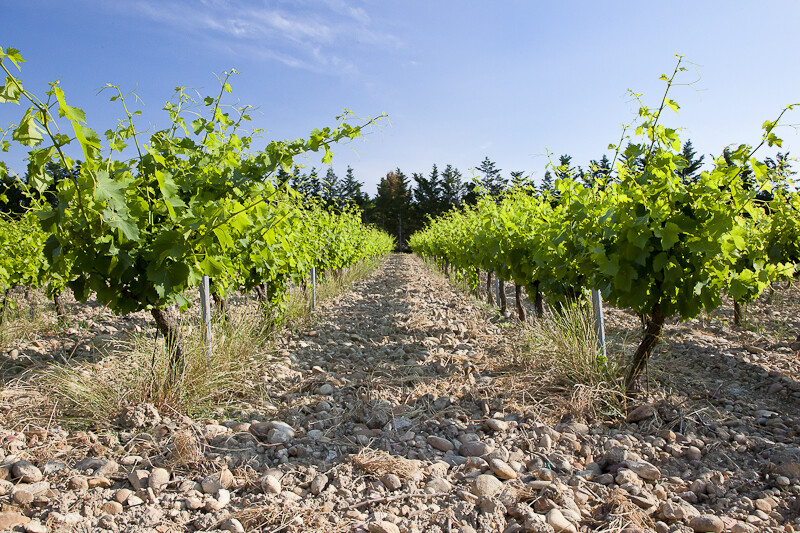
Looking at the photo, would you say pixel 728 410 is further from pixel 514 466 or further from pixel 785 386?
pixel 514 466

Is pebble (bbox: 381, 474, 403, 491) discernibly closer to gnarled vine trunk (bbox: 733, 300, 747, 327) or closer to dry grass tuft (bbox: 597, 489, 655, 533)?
dry grass tuft (bbox: 597, 489, 655, 533)

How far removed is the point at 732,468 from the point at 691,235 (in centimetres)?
127

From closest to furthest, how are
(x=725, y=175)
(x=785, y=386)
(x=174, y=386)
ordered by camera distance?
1. (x=725, y=175)
2. (x=174, y=386)
3. (x=785, y=386)

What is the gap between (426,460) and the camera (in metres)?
2.54

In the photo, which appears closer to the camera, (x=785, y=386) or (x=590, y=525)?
(x=590, y=525)

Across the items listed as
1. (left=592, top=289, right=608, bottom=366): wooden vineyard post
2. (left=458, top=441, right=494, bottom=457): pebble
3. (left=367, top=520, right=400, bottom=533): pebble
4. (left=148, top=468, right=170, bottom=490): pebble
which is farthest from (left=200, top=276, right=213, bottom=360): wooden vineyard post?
(left=592, top=289, right=608, bottom=366): wooden vineyard post

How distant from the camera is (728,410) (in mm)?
3197

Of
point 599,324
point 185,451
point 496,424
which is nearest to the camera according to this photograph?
point 185,451

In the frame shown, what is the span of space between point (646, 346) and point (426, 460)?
174cm

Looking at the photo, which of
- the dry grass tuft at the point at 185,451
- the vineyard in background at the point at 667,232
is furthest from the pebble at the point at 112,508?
the vineyard in background at the point at 667,232

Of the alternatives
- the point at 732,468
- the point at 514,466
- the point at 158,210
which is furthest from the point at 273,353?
the point at 732,468

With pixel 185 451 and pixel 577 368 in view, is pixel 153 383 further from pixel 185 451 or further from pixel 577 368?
pixel 577 368

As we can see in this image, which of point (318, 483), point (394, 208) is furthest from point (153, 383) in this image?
point (394, 208)

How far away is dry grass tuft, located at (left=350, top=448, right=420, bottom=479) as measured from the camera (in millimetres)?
2346
